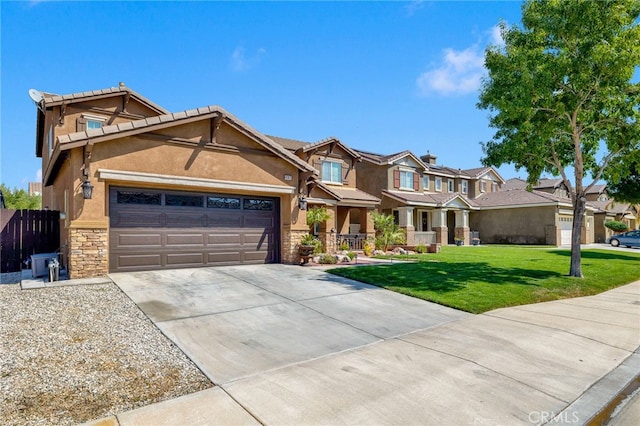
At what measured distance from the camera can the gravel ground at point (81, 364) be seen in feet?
12.8

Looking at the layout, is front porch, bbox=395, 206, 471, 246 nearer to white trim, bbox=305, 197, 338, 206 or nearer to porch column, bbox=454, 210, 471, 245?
porch column, bbox=454, 210, 471, 245

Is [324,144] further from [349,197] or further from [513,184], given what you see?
[513,184]

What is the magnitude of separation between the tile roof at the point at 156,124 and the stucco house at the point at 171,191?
3cm

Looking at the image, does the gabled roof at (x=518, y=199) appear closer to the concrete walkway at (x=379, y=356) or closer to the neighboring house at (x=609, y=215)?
the neighboring house at (x=609, y=215)

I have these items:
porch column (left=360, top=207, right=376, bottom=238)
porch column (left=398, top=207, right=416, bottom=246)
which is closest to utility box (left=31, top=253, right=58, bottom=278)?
porch column (left=360, top=207, right=376, bottom=238)

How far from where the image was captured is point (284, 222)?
1412cm

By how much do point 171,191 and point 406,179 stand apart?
22.1 metres

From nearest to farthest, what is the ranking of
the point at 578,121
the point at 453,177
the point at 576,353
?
the point at 576,353 → the point at 578,121 → the point at 453,177

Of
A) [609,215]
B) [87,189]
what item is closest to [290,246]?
[87,189]

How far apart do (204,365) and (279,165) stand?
382 inches

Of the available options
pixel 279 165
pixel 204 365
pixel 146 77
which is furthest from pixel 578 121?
pixel 146 77

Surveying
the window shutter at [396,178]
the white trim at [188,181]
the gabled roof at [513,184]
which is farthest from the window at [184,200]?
the gabled roof at [513,184]

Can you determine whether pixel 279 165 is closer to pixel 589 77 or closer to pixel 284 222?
pixel 284 222

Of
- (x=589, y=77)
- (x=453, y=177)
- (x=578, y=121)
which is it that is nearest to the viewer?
(x=589, y=77)
